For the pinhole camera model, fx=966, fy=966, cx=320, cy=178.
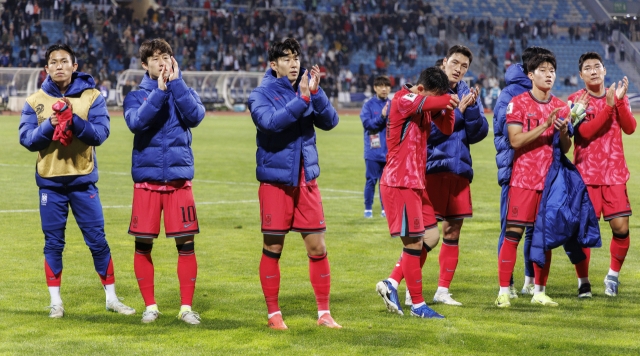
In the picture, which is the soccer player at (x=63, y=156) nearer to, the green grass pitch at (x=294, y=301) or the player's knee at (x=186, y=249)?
the green grass pitch at (x=294, y=301)

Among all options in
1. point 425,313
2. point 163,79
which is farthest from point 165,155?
point 425,313

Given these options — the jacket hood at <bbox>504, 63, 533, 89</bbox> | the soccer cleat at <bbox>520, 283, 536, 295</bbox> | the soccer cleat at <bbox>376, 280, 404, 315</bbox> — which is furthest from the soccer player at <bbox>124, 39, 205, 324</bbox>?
the soccer cleat at <bbox>520, 283, 536, 295</bbox>

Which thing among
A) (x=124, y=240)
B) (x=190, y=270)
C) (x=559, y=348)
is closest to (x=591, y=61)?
(x=559, y=348)

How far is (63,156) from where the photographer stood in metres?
6.85

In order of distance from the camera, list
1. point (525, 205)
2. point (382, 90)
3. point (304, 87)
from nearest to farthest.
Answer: point (304, 87) → point (525, 205) → point (382, 90)

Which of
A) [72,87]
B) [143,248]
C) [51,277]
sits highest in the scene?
[72,87]

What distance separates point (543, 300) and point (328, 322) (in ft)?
6.10

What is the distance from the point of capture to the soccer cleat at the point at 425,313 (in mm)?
6914

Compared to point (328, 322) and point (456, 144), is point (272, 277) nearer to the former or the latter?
point (328, 322)

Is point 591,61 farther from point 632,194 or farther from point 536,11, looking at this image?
point 536,11

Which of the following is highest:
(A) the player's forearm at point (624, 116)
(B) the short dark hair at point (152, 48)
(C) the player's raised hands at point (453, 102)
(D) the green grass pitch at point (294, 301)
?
(B) the short dark hair at point (152, 48)

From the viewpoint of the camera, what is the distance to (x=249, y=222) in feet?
41.1

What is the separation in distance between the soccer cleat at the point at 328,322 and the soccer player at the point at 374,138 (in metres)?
5.55

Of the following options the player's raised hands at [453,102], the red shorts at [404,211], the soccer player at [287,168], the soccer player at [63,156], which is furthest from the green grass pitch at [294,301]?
the player's raised hands at [453,102]
